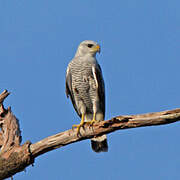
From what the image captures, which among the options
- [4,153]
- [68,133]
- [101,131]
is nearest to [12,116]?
[4,153]

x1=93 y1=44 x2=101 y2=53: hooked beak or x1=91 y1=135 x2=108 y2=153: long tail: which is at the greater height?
x1=93 y1=44 x2=101 y2=53: hooked beak

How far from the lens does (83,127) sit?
22.2 ft

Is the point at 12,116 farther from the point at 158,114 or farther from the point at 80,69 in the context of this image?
the point at 158,114

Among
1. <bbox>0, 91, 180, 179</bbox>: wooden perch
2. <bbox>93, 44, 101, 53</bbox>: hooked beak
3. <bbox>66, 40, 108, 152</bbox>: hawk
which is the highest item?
<bbox>93, 44, 101, 53</bbox>: hooked beak

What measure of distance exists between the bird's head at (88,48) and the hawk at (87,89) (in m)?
0.05

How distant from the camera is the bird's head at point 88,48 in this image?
28.9 ft

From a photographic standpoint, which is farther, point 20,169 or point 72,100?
point 72,100

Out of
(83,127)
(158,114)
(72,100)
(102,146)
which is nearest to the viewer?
(158,114)

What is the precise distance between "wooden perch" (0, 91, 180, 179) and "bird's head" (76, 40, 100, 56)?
2.76 m

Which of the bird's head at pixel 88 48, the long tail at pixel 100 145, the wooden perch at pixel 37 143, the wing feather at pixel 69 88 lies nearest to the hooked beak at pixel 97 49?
the bird's head at pixel 88 48

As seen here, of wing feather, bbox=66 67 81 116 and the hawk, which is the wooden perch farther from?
wing feather, bbox=66 67 81 116

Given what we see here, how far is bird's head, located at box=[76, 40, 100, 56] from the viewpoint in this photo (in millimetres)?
8799

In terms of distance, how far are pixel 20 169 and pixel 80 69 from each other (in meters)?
2.99

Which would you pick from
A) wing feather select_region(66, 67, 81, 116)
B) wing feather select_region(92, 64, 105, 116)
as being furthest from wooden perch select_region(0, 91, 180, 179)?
wing feather select_region(66, 67, 81, 116)
